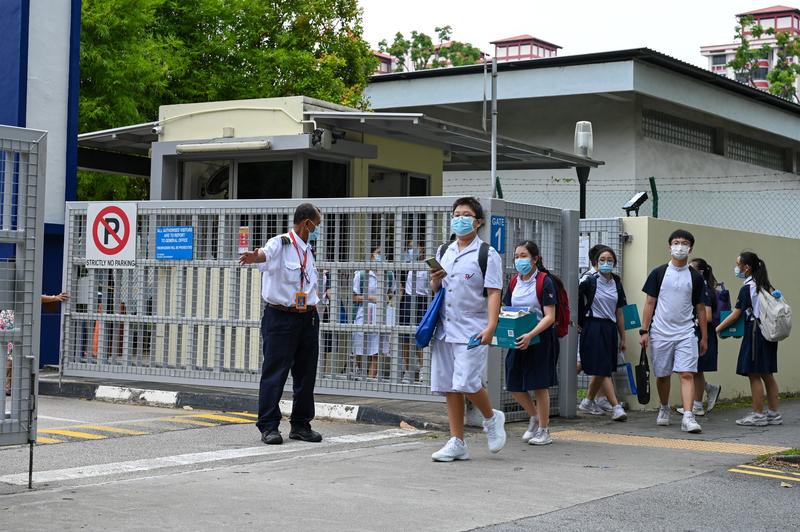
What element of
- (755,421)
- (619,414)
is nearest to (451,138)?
(619,414)

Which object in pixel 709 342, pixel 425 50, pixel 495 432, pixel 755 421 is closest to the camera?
pixel 495 432

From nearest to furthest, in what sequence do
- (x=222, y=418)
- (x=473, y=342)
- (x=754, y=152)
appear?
1. (x=473, y=342)
2. (x=222, y=418)
3. (x=754, y=152)

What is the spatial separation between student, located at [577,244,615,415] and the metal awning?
322cm

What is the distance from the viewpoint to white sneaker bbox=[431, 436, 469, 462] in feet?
29.3

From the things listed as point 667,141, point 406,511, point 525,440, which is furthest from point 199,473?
point 667,141

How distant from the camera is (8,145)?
7.39m

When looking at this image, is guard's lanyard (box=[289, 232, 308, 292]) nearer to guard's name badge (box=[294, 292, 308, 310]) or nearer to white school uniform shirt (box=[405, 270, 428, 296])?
guard's name badge (box=[294, 292, 308, 310])

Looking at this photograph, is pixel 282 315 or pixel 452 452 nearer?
pixel 452 452

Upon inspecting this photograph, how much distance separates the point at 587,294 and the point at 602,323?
1.10ft

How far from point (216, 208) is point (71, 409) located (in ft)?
9.14

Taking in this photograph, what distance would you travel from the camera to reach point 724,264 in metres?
14.9

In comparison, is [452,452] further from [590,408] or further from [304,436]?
[590,408]

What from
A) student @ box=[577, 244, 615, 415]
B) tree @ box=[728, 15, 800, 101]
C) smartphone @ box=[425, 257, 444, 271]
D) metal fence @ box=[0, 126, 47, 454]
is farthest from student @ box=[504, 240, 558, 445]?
tree @ box=[728, 15, 800, 101]

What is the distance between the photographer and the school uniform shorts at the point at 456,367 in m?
8.89
